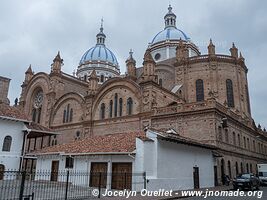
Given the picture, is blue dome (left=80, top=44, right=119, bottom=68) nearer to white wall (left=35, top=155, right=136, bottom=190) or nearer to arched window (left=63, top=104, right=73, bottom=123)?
arched window (left=63, top=104, right=73, bottom=123)

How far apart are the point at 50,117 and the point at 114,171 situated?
80.5 feet

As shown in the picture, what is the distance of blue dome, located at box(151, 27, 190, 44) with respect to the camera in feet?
170

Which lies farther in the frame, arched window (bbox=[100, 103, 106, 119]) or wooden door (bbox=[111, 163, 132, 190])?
arched window (bbox=[100, 103, 106, 119])

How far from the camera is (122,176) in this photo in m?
19.6

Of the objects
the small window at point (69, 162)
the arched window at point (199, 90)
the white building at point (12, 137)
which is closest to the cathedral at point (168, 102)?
the arched window at point (199, 90)

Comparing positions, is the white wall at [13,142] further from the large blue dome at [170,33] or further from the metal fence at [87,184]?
the large blue dome at [170,33]

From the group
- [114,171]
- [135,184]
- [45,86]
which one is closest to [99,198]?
[135,184]

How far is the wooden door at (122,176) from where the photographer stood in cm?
1917

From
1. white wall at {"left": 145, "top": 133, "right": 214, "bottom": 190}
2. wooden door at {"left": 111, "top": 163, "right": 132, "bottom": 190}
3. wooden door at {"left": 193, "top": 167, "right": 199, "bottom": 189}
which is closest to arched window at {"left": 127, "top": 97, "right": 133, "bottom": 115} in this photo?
white wall at {"left": 145, "top": 133, "right": 214, "bottom": 190}

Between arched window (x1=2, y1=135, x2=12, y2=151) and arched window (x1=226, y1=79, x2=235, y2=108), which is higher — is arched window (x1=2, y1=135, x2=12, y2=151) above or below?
below

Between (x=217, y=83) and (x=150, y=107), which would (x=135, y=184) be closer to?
(x=150, y=107)

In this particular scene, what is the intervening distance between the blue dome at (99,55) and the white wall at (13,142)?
1488 inches

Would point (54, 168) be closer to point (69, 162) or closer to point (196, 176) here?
point (69, 162)

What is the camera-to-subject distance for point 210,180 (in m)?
24.3
